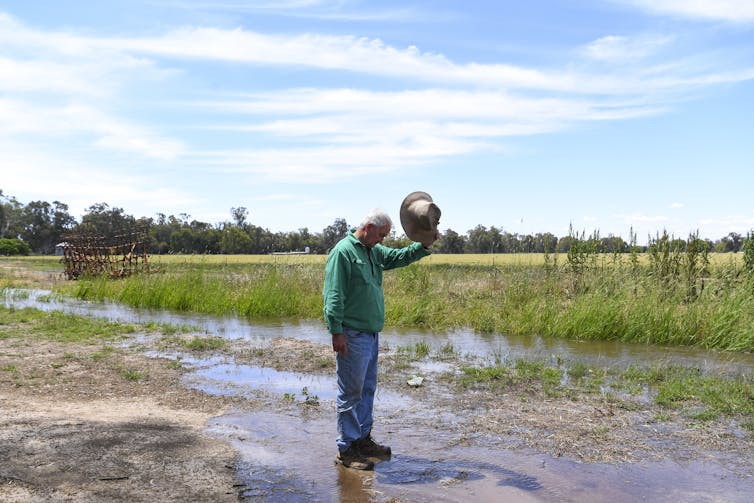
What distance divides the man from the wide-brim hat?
306mm

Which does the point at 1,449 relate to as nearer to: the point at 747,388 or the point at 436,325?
the point at 747,388

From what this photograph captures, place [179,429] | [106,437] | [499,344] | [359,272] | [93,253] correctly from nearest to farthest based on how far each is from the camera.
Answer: [359,272] < [106,437] < [179,429] < [499,344] < [93,253]

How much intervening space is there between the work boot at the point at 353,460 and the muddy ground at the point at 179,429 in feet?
0.69

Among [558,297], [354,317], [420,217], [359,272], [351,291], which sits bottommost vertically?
[558,297]

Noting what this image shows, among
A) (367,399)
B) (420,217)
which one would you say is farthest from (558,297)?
(367,399)

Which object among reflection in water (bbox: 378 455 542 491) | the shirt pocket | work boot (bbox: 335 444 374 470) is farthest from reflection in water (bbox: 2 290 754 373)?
the shirt pocket

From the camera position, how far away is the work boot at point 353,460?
17.4 ft

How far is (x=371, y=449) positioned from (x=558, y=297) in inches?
391

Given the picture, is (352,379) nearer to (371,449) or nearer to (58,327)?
(371,449)

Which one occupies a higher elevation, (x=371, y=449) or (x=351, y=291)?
(x=351, y=291)

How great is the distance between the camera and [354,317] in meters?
5.31

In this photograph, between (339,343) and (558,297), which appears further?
(558,297)

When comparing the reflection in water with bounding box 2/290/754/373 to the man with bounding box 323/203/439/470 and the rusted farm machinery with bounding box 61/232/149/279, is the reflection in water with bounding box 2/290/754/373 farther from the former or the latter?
the rusted farm machinery with bounding box 61/232/149/279

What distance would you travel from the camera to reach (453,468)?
538cm
